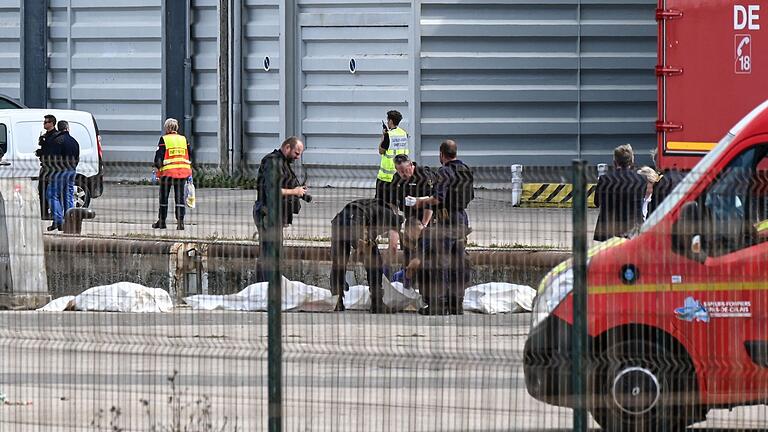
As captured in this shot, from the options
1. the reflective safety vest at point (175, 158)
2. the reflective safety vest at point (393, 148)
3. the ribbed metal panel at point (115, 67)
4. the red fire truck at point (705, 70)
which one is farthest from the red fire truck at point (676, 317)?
the ribbed metal panel at point (115, 67)

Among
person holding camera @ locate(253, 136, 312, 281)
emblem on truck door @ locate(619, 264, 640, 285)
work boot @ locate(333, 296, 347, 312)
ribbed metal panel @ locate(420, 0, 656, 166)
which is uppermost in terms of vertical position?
ribbed metal panel @ locate(420, 0, 656, 166)

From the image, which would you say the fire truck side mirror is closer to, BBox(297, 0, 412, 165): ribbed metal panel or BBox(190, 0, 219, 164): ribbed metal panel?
BBox(297, 0, 412, 165): ribbed metal panel

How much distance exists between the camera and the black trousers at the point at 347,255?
26.5 ft

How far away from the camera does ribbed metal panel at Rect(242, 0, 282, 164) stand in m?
28.4

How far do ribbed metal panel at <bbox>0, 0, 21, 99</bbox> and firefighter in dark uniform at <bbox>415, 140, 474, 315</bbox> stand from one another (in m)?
23.0

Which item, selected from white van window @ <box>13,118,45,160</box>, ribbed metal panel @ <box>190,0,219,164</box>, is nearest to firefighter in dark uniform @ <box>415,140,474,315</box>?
white van window @ <box>13,118,45,160</box>

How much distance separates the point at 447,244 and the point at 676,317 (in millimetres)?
1188

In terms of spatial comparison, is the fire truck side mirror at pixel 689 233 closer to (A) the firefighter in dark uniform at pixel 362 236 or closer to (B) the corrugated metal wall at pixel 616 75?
(A) the firefighter in dark uniform at pixel 362 236

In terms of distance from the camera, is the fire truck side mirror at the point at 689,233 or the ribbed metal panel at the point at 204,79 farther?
the ribbed metal panel at the point at 204,79

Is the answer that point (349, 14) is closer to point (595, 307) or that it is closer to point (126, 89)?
point (126, 89)

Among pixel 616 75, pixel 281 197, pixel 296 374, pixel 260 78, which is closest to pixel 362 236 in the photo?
pixel 281 197

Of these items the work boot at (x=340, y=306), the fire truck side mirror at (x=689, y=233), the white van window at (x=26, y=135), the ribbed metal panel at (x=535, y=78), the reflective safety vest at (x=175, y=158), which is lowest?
the work boot at (x=340, y=306)

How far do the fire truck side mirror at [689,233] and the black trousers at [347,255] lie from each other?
1.45 meters

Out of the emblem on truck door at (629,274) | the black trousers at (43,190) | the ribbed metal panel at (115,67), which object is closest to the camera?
the emblem on truck door at (629,274)
